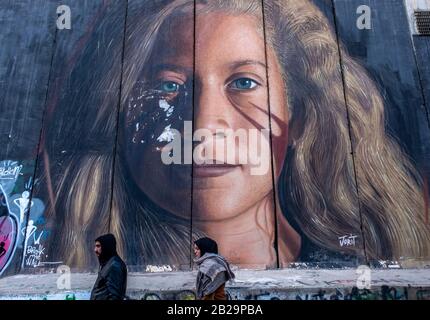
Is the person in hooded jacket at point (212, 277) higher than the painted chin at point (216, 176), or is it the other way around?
the painted chin at point (216, 176)

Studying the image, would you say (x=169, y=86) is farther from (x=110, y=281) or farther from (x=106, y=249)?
(x=110, y=281)

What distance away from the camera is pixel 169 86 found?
8906 millimetres

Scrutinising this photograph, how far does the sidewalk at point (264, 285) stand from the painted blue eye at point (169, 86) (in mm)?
3604

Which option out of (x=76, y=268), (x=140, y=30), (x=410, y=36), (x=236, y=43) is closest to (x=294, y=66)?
(x=236, y=43)

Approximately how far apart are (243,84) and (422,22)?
4.28 metres

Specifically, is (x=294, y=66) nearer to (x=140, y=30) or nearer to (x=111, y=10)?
(x=140, y=30)

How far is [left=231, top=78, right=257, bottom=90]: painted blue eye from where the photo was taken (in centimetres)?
880

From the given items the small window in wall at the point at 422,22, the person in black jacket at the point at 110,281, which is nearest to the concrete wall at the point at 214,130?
the small window in wall at the point at 422,22

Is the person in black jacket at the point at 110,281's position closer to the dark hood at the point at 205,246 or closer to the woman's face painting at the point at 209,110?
the dark hood at the point at 205,246

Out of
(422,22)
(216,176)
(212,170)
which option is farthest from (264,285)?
(422,22)

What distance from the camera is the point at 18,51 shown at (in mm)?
9438

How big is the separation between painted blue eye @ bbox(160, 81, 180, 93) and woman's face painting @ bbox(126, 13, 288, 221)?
0.8 inches

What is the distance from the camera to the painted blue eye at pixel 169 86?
29.1 ft
